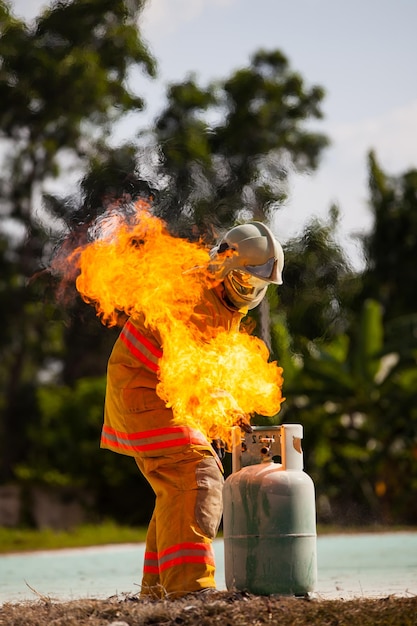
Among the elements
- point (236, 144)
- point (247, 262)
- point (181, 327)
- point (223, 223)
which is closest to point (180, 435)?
point (181, 327)

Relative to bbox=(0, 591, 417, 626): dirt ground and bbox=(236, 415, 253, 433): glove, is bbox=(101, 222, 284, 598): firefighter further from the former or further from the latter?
bbox=(0, 591, 417, 626): dirt ground

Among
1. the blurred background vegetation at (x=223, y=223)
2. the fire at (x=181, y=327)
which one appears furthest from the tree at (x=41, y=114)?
the fire at (x=181, y=327)

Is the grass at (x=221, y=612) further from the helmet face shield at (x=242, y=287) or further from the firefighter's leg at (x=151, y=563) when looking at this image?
the helmet face shield at (x=242, y=287)

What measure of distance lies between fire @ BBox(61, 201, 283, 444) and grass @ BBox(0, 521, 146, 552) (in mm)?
6837

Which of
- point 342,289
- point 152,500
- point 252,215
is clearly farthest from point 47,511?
point 252,215

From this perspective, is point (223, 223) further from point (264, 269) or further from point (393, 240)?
point (393, 240)

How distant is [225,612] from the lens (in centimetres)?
432

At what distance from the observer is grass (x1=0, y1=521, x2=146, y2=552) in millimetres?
12375

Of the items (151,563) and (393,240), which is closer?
(151,563)

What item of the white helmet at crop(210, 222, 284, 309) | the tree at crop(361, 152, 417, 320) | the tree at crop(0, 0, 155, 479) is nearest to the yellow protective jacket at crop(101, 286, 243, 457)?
the white helmet at crop(210, 222, 284, 309)

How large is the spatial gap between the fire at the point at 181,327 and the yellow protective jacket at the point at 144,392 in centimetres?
5

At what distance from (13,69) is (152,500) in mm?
7269

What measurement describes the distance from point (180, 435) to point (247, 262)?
0.94 metres

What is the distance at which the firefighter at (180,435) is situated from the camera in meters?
5.06
